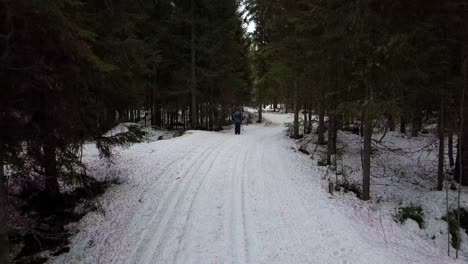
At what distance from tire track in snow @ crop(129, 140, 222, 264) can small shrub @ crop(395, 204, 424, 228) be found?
5534 millimetres

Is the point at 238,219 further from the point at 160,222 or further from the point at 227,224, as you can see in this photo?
the point at 160,222

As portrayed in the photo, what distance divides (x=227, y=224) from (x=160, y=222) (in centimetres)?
145

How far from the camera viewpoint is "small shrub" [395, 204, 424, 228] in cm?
779

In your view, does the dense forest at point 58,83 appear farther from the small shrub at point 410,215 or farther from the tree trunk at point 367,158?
the small shrub at point 410,215

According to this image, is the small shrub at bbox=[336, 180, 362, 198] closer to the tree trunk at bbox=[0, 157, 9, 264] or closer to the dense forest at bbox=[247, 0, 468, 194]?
the dense forest at bbox=[247, 0, 468, 194]

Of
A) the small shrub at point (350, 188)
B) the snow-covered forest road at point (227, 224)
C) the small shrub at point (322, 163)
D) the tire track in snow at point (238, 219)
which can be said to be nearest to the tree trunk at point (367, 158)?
the small shrub at point (350, 188)

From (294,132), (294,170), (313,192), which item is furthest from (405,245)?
(294,132)

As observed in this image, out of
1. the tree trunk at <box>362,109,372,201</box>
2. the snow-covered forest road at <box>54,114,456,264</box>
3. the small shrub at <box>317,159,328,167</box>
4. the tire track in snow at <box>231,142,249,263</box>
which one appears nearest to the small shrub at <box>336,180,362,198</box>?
the tree trunk at <box>362,109,372,201</box>

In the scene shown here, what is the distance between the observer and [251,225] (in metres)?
6.44

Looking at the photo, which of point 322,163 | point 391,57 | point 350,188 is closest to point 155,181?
point 350,188

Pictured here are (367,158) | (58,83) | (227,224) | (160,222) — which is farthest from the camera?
(367,158)

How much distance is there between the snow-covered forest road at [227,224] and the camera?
5.54 m

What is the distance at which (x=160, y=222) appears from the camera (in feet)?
21.9

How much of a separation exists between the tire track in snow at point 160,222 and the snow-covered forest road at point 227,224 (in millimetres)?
20
